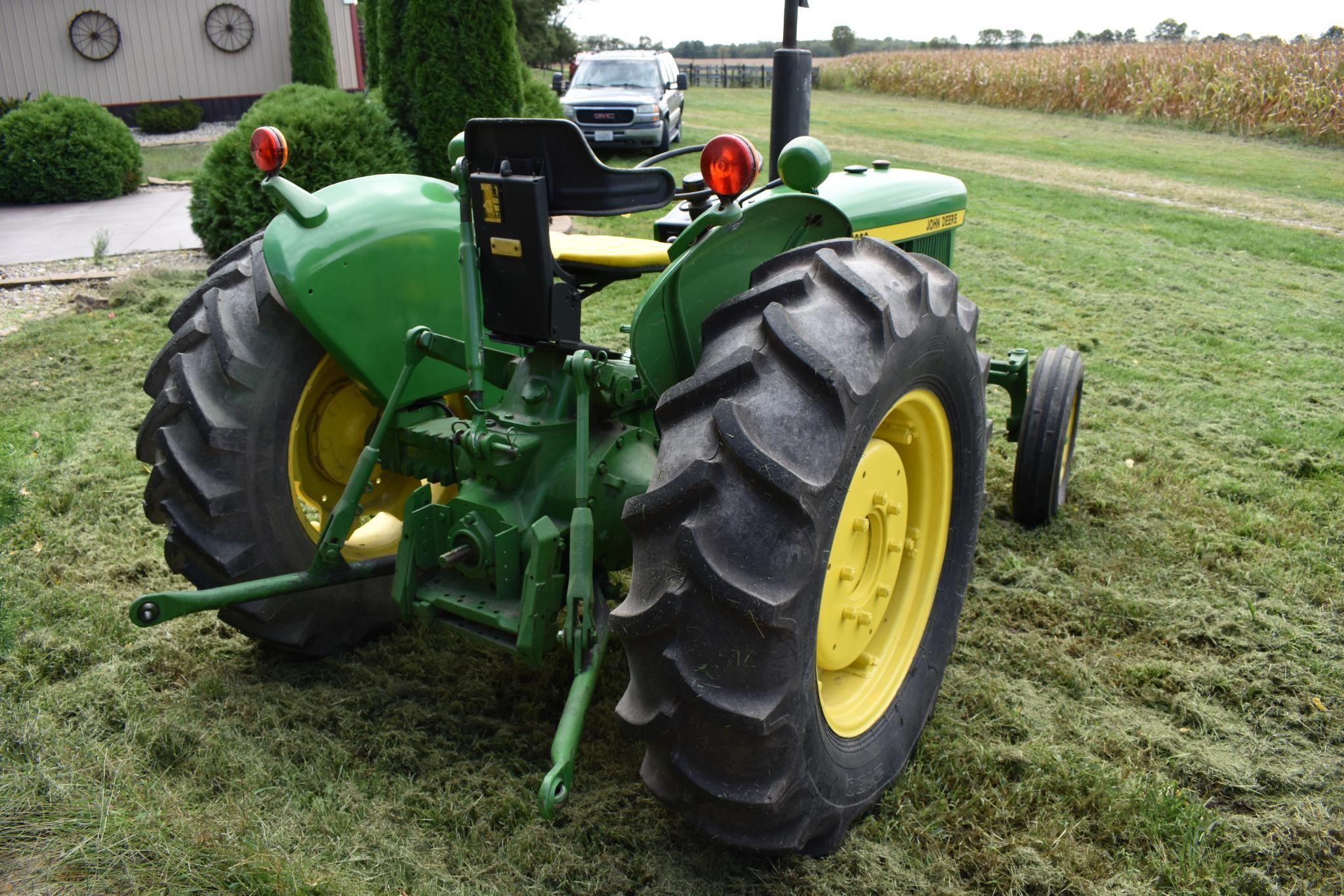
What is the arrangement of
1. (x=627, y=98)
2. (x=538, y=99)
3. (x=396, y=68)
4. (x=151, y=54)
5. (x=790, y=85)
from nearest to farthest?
1. (x=790, y=85)
2. (x=396, y=68)
3. (x=538, y=99)
4. (x=627, y=98)
5. (x=151, y=54)

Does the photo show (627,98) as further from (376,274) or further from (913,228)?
(376,274)

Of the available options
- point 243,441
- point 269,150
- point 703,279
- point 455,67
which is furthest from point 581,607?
point 455,67

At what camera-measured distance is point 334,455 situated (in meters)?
2.81

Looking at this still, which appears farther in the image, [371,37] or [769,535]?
[371,37]

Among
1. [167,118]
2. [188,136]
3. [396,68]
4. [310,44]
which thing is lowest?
[188,136]

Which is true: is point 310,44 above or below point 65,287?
above

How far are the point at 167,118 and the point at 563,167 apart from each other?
1972cm

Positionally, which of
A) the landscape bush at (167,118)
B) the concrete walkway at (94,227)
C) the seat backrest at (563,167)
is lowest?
the concrete walkway at (94,227)

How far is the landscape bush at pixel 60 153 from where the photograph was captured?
36.4ft

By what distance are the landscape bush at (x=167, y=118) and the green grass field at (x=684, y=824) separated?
16.2m

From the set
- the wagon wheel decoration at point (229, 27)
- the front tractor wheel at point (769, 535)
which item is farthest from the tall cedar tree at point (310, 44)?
the front tractor wheel at point (769, 535)

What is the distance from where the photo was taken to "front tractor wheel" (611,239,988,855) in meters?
1.70

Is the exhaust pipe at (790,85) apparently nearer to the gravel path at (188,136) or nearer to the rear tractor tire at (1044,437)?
the rear tractor tire at (1044,437)

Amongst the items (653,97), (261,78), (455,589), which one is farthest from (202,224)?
(261,78)
